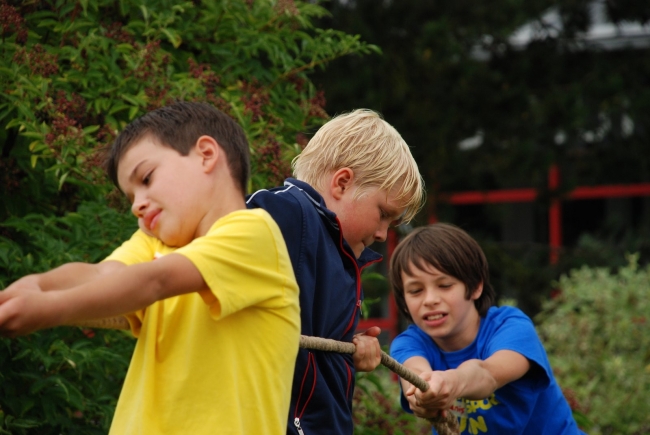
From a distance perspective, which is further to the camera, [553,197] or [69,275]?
[553,197]

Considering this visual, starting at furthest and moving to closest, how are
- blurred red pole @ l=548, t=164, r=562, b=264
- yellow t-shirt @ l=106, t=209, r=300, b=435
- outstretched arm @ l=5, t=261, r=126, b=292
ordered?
blurred red pole @ l=548, t=164, r=562, b=264 < yellow t-shirt @ l=106, t=209, r=300, b=435 < outstretched arm @ l=5, t=261, r=126, b=292

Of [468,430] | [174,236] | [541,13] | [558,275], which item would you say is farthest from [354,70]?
[174,236]

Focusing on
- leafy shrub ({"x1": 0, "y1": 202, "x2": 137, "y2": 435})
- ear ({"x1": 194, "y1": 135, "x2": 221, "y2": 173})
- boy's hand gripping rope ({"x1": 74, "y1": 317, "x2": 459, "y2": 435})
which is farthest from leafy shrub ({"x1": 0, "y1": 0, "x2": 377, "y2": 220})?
ear ({"x1": 194, "y1": 135, "x2": 221, "y2": 173})

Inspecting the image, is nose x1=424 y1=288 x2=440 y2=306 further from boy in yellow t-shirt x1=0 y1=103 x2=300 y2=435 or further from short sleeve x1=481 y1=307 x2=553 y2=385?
boy in yellow t-shirt x1=0 y1=103 x2=300 y2=435

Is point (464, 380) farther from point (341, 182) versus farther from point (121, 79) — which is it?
point (121, 79)

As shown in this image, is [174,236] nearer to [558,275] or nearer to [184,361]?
[184,361]

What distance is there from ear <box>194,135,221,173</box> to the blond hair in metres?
0.63

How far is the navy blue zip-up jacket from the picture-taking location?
220 cm

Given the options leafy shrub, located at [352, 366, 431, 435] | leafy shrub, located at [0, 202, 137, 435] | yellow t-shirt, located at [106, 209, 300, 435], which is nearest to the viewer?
yellow t-shirt, located at [106, 209, 300, 435]

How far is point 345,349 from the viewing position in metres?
2.35

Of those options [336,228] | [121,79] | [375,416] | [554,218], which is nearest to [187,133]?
[336,228]

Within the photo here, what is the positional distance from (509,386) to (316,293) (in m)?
1.30

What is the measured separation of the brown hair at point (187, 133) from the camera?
1905mm

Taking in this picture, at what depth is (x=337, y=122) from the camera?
2621 mm
